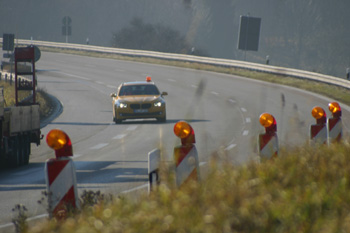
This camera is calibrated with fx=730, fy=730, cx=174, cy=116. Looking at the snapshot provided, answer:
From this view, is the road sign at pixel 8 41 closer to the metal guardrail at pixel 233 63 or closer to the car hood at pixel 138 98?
the car hood at pixel 138 98

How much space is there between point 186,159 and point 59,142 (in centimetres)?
149

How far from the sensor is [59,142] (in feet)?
22.1

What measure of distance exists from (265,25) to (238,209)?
5316 inches

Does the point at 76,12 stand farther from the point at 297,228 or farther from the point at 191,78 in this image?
the point at 297,228

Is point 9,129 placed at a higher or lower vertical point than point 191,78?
higher

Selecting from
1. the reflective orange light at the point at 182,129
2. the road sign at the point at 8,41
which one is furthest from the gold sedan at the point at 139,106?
the reflective orange light at the point at 182,129

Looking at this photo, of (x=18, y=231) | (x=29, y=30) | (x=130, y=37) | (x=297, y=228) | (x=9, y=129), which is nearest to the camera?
(x=297, y=228)

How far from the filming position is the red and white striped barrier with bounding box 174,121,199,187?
297 inches

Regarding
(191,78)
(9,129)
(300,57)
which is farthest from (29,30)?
(9,129)

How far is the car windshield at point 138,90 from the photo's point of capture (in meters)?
26.0

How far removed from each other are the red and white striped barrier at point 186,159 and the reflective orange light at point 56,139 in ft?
4.27

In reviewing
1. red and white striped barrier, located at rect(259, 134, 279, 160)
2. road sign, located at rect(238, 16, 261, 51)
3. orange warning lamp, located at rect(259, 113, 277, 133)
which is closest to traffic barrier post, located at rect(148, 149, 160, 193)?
orange warning lamp, located at rect(259, 113, 277, 133)

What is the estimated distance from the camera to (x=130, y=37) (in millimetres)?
100125

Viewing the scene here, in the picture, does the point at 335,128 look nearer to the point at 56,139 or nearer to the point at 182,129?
the point at 182,129
